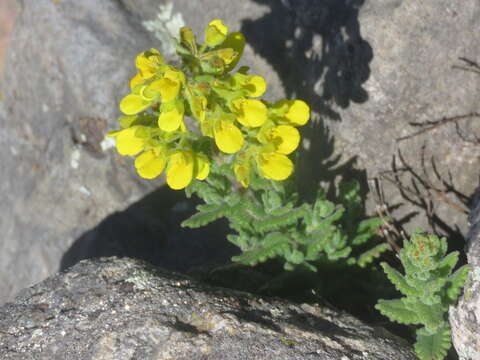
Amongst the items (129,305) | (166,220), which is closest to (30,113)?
(166,220)

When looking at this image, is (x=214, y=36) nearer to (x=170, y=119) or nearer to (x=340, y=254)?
(x=170, y=119)

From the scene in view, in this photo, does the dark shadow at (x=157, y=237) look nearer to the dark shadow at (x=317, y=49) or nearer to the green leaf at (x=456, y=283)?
the dark shadow at (x=317, y=49)

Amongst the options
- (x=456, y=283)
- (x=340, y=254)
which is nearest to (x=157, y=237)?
(x=340, y=254)

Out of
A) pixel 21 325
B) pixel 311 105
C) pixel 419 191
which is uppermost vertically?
pixel 311 105

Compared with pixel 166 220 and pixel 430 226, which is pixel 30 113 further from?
pixel 430 226

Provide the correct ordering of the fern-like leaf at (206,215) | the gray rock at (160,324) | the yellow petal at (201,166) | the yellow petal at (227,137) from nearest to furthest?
the gray rock at (160,324) < the yellow petal at (227,137) < the yellow petal at (201,166) < the fern-like leaf at (206,215)

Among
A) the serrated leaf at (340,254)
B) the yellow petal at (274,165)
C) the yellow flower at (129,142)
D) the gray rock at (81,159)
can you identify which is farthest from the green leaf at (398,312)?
the gray rock at (81,159)

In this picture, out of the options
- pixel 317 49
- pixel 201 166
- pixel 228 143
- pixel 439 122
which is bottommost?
pixel 201 166
